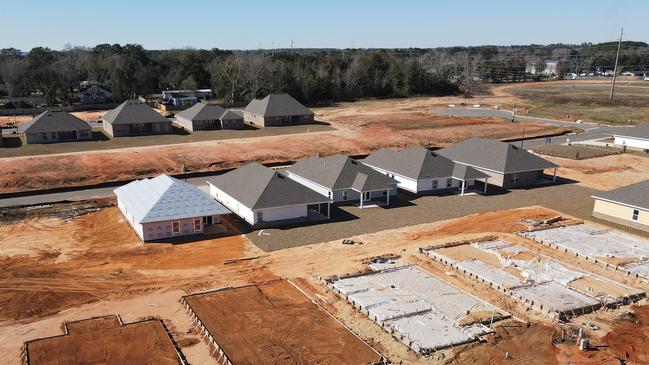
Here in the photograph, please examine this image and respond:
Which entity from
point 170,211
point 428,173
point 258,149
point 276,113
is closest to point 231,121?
point 276,113

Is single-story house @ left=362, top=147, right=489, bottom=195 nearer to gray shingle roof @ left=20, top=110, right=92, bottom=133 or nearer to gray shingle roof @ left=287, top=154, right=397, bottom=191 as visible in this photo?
gray shingle roof @ left=287, top=154, right=397, bottom=191

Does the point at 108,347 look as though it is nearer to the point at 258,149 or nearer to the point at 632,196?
the point at 632,196

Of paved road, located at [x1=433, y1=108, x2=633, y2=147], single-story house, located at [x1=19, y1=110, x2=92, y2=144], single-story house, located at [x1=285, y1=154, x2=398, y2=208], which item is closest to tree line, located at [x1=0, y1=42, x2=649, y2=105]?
paved road, located at [x1=433, y1=108, x2=633, y2=147]

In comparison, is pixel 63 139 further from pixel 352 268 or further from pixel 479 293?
pixel 479 293

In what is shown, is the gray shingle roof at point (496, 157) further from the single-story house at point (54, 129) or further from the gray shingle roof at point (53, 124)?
the gray shingle roof at point (53, 124)

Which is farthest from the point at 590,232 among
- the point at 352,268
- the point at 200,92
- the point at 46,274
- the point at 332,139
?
the point at 200,92

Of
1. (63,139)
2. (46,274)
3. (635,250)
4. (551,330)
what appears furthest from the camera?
(63,139)

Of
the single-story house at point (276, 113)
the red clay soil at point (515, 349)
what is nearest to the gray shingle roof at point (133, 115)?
the single-story house at point (276, 113)
